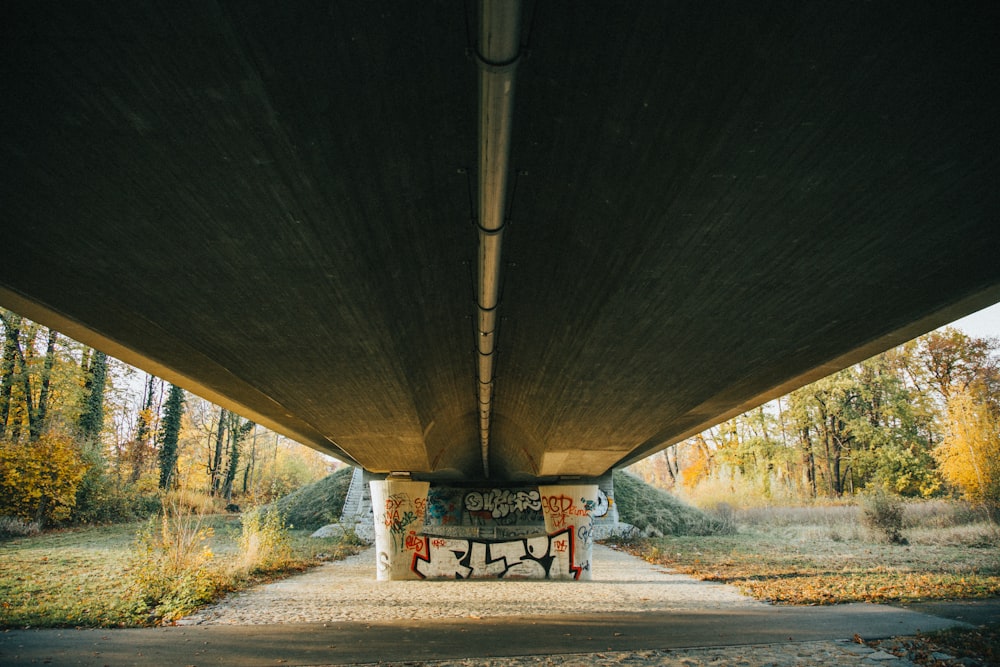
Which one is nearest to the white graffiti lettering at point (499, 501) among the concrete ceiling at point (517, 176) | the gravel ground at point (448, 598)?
the gravel ground at point (448, 598)

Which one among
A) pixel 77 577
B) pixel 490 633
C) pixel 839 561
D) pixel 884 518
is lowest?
pixel 839 561

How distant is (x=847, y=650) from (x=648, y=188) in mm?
7850

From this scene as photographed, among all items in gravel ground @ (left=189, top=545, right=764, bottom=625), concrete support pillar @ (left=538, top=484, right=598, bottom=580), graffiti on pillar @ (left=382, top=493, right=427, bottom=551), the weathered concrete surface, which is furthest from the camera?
graffiti on pillar @ (left=382, top=493, right=427, bottom=551)

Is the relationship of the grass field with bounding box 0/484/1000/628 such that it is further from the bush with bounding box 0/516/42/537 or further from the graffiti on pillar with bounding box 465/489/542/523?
the graffiti on pillar with bounding box 465/489/542/523

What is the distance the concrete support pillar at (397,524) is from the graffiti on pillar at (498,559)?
288 millimetres

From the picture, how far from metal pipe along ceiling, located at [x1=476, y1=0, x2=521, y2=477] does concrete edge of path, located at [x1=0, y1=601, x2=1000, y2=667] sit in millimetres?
5751

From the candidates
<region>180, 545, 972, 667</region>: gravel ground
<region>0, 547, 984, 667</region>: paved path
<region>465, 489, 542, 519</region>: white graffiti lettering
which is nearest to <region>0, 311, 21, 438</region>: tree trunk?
<region>180, 545, 972, 667</region>: gravel ground

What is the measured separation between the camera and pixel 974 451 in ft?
81.4

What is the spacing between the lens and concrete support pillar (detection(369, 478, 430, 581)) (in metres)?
17.6

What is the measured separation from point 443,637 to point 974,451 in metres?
27.4

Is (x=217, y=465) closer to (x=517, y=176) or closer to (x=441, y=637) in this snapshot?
(x=441, y=637)

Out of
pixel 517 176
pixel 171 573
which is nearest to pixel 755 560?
pixel 171 573

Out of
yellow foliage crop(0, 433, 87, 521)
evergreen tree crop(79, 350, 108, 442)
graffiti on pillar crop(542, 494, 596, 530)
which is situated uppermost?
evergreen tree crop(79, 350, 108, 442)

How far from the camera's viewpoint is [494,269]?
21.2 feet
